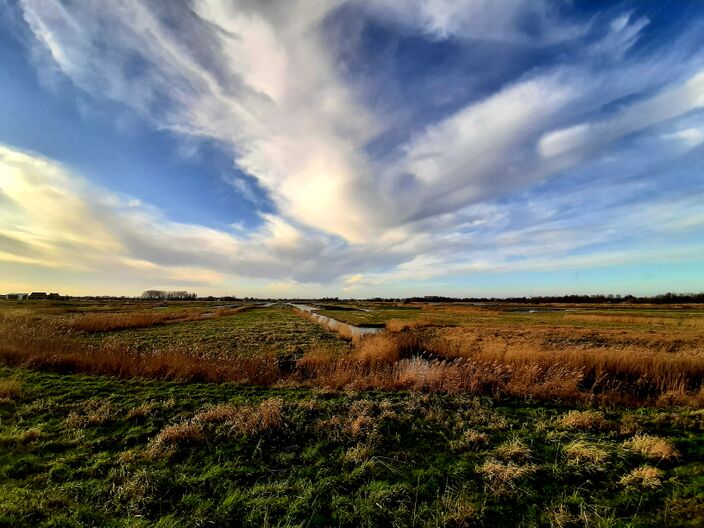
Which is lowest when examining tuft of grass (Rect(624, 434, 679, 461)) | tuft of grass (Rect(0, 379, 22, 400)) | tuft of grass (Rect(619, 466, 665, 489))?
tuft of grass (Rect(619, 466, 665, 489))

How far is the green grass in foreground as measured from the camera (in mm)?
5466

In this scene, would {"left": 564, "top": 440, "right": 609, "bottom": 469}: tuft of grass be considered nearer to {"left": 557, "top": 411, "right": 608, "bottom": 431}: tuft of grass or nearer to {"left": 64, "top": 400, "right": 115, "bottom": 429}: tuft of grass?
{"left": 557, "top": 411, "right": 608, "bottom": 431}: tuft of grass

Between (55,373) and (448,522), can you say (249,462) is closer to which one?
(448,522)

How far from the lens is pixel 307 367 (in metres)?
16.8

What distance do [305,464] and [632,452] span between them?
6.93m

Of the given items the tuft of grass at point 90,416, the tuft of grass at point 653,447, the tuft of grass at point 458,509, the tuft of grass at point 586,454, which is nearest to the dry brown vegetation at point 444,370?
the tuft of grass at point 653,447

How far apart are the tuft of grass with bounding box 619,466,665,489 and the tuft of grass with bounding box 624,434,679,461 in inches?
29.3

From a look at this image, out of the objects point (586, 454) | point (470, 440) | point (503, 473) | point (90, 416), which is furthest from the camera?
point (90, 416)

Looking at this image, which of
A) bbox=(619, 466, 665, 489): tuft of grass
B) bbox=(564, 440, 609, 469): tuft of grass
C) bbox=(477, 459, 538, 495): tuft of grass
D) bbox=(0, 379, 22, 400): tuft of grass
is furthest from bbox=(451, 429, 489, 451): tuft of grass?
bbox=(0, 379, 22, 400): tuft of grass

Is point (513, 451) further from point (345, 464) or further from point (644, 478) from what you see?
point (345, 464)

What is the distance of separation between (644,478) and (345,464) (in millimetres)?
5515

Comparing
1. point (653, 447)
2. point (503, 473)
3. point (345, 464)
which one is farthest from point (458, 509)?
point (653, 447)

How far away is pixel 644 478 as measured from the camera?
20.8 feet

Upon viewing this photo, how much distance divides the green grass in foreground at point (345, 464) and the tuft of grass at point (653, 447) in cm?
3
